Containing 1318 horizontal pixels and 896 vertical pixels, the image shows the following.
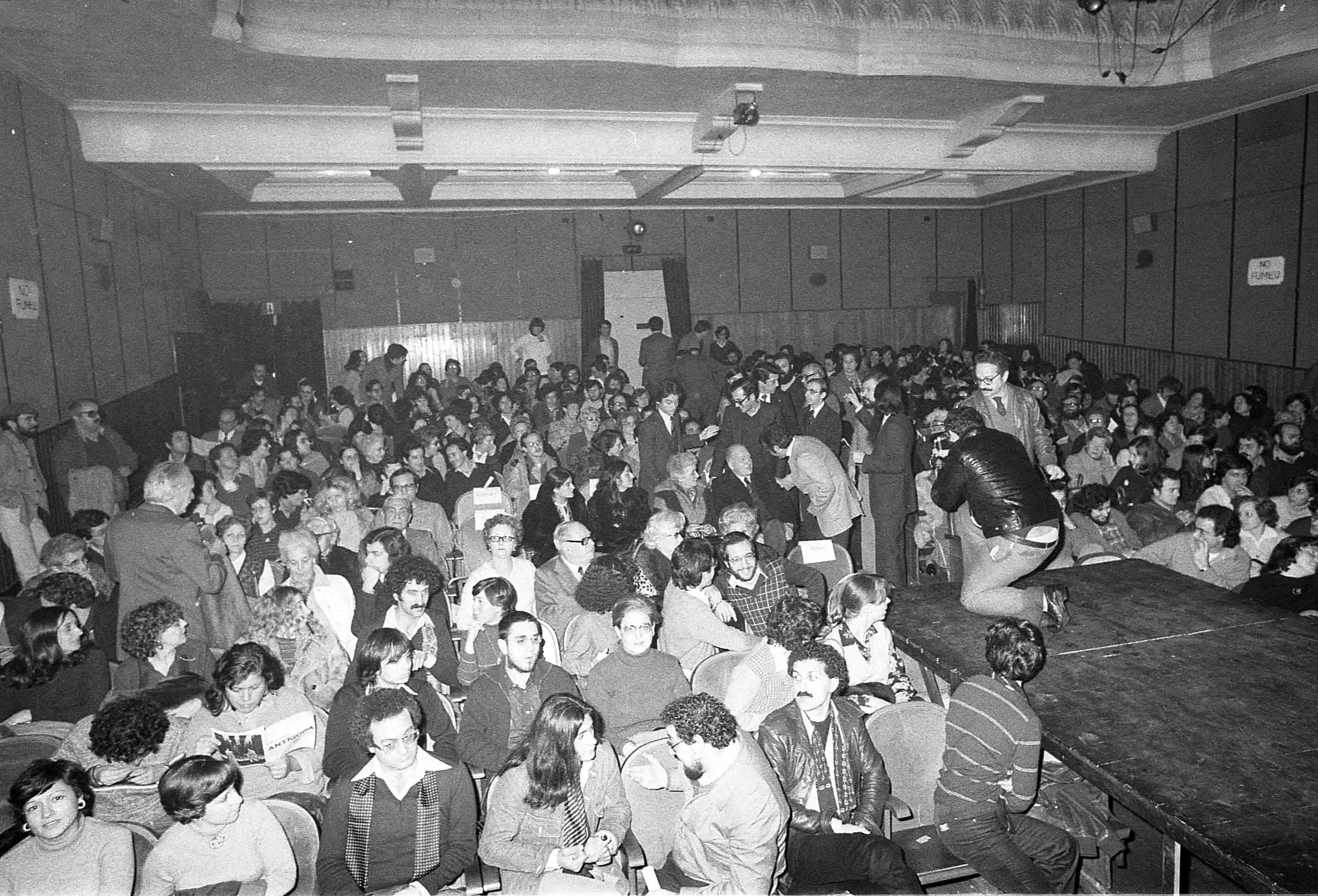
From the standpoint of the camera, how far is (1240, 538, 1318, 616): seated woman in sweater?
14.4ft

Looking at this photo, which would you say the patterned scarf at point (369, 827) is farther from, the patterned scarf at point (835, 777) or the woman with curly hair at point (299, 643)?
the patterned scarf at point (835, 777)

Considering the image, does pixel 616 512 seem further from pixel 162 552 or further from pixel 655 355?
pixel 655 355

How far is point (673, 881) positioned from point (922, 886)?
2.71ft

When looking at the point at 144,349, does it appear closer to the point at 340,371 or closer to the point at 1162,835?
the point at 340,371

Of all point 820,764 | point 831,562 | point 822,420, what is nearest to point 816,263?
point 822,420

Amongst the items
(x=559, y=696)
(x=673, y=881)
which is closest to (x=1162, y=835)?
(x=673, y=881)

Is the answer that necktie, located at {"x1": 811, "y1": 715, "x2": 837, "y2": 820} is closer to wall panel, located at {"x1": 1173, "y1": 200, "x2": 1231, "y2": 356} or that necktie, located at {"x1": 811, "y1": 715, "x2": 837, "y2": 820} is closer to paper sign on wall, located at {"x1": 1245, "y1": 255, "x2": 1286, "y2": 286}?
paper sign on wall, located at {"x1": 1245, "y1": 255, "x2": 1286, "y2": 286}

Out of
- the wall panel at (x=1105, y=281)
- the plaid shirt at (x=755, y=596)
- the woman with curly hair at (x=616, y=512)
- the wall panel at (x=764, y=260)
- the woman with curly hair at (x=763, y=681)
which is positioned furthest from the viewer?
the wall panel at (x=764, y=260)

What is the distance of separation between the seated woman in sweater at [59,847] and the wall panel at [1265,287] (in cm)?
1189

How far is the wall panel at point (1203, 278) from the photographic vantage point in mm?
10922

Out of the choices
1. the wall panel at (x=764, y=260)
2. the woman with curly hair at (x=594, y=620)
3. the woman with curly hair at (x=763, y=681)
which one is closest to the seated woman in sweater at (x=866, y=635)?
the woman with curly hair at (x=763, y=681)

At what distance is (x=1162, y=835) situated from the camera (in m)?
3.12

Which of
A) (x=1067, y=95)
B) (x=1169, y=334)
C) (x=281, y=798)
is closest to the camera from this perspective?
(x=281, y=798)

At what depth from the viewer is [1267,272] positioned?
33.6 ft
